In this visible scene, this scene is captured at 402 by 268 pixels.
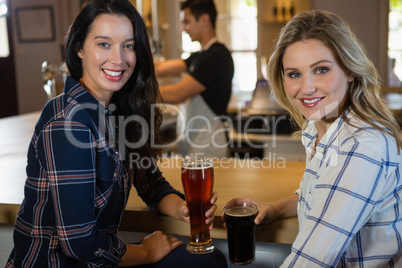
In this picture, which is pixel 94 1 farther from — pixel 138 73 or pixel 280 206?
pixel 280 206

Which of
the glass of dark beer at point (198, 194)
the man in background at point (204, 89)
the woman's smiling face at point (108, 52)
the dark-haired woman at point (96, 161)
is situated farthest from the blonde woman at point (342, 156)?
the man in background at point (204, 89)

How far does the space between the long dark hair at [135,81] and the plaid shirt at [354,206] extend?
0.60m

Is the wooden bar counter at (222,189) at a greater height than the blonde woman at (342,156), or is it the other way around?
the blonde woman at (342,156)

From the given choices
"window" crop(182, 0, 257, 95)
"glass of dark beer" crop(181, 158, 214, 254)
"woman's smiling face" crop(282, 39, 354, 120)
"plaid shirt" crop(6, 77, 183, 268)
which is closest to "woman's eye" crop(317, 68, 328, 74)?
"woman's smiling face" crop(282, 39, 354, 120)

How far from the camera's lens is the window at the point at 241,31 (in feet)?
17.8

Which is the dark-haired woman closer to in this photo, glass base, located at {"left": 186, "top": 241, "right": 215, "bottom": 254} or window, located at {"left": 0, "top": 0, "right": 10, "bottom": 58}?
glass base, located at {"left": 186, "top": 241, "right": 215, "bottom": 254}

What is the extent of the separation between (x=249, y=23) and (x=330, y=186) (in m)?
4.74

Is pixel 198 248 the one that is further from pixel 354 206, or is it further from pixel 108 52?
pixel 108 52

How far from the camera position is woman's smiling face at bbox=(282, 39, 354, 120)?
3.48 ft

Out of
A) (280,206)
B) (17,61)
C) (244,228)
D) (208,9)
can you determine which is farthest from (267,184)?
(17,61)

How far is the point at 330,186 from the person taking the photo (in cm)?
94

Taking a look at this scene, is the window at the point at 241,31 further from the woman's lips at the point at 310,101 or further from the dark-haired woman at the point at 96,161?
the woman's lips at the point at 310,101

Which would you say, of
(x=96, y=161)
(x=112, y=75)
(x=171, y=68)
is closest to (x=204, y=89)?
(x=171, y=68)

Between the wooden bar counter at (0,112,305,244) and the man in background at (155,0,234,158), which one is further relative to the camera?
the man in background at (155,0,234,158)
